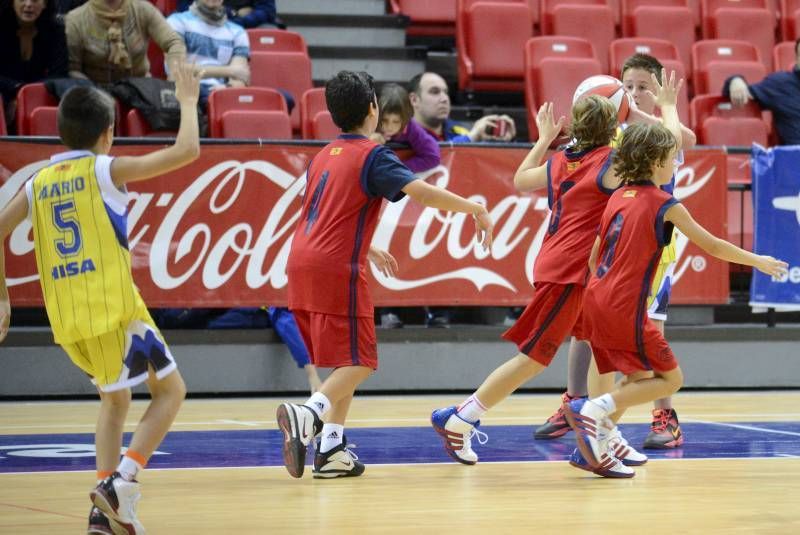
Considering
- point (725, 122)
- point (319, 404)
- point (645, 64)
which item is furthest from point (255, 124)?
point (319, 404)

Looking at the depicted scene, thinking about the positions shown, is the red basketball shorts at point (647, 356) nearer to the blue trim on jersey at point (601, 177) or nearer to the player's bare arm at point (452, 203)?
the blue trim on jersey at point (601, 177)

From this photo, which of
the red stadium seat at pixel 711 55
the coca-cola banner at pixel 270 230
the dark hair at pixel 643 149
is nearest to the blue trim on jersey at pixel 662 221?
the dark hair at pixel 643 149

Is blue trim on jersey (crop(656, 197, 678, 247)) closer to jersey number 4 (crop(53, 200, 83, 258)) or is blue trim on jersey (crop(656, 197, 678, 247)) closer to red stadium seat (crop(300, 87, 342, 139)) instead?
jersey number 4 (crop(53, 200, 83, 258))

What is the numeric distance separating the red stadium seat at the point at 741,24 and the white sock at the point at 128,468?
9879 mm

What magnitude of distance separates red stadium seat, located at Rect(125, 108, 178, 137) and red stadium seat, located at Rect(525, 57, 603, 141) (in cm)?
293

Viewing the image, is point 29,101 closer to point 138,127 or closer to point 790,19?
point 138,127

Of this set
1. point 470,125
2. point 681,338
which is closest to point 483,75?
point 470,125

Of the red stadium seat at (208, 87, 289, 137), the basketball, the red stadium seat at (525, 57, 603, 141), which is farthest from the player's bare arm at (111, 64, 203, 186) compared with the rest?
the red stadium seat at (525, 57, 603, 141)

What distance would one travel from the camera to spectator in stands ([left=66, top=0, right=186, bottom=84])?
31.9ft

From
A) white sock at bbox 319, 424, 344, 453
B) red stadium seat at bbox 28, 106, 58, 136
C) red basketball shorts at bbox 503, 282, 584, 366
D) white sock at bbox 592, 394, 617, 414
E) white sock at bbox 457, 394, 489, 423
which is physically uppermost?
red stadium seat at bbox 28, 106, 58, 136

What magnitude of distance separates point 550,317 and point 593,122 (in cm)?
86

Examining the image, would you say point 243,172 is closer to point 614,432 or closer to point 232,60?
point 232,60

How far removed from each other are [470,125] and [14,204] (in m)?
7.13

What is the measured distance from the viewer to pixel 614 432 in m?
5.62
